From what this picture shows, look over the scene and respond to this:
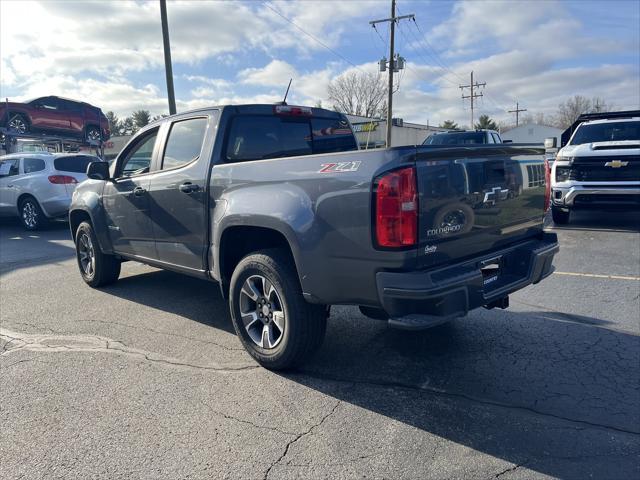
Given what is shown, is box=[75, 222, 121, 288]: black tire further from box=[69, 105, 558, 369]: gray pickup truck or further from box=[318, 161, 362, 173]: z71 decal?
box=[318, 161, 362, 173]: z71 decal

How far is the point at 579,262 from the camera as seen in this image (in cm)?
667

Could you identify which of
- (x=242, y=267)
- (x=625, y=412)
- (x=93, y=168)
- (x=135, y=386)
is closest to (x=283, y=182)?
(x=242, y=267)

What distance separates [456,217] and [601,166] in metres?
7.06

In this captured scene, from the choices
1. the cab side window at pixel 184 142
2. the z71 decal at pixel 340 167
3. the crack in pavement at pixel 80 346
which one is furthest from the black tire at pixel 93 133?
the z71 decal at pixel 340 167

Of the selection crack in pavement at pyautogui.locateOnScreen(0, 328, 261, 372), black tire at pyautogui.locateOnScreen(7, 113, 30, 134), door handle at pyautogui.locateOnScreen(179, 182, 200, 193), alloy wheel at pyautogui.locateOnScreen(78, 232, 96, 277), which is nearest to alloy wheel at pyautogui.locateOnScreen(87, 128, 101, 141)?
black tire at pyautogui.locateOnScreen(7, 113, 30, 134)

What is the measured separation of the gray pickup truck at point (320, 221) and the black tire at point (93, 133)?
17869 millimetres

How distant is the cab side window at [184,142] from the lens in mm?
4180

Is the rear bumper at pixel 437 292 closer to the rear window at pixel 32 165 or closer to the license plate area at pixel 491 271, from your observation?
the license plate area at pixel 491 271

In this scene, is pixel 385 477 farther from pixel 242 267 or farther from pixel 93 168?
pixel 93 168

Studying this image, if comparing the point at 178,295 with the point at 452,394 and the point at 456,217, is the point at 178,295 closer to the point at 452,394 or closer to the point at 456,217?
the point at 452,394

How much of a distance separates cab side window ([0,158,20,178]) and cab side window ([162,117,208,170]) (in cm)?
861

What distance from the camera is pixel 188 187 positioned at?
4.05 metres

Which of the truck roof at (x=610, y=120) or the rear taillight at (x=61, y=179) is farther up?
the truck roof at (x=610, y=120)

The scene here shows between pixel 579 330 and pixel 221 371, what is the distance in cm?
306
